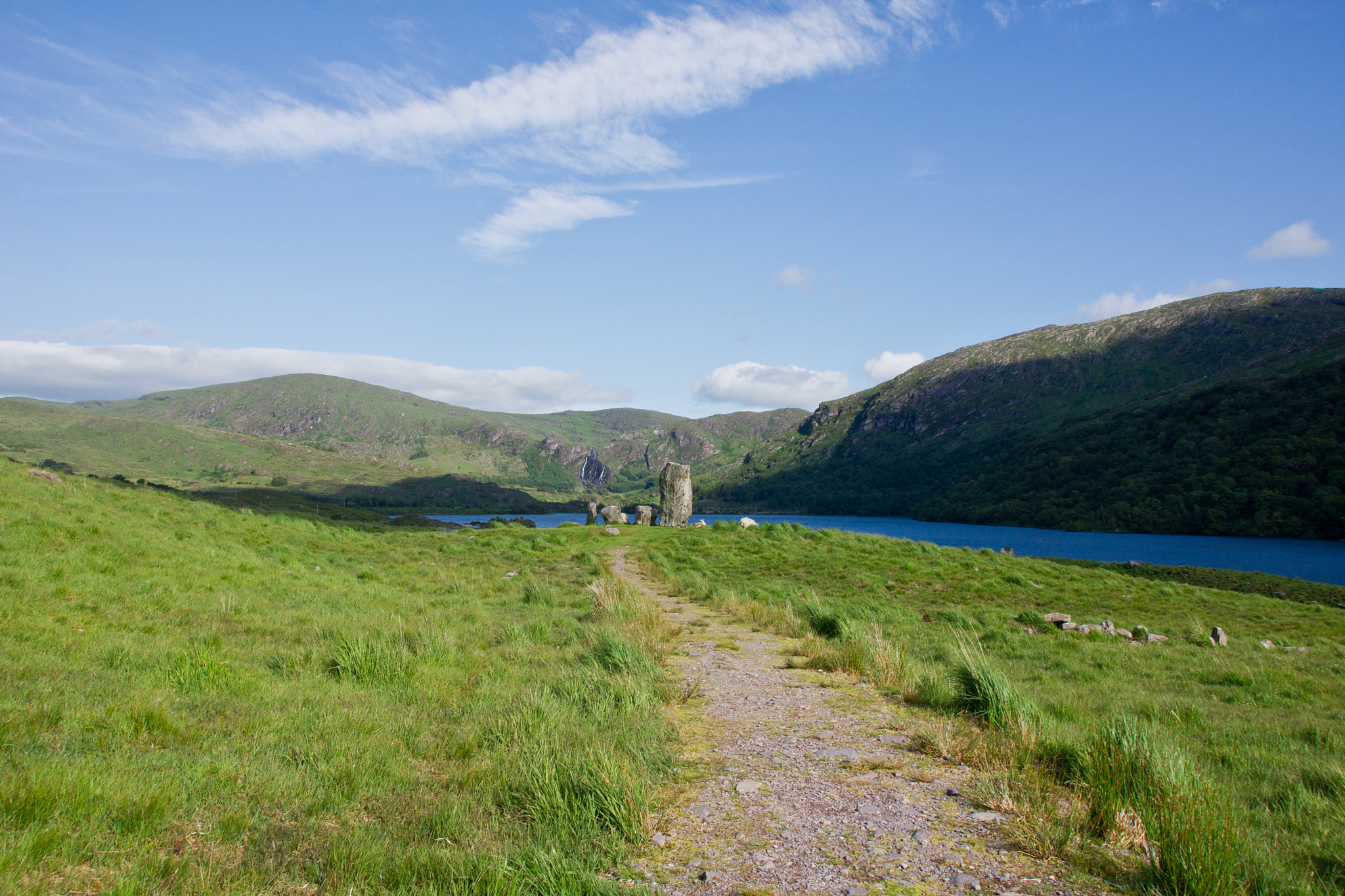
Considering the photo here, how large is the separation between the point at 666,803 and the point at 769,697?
9.82 feet

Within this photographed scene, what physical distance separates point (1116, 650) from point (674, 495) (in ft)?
121

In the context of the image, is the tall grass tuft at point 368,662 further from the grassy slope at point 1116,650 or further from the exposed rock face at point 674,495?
the exposed rock face at point 674,495

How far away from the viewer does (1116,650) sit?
13375 mm

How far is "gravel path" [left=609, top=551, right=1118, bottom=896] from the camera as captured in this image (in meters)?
3.10

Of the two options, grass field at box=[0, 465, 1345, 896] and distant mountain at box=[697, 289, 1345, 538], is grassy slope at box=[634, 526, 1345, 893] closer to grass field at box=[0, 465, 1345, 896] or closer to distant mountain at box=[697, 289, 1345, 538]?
grass field at box=[0, 465, 1345, 896]

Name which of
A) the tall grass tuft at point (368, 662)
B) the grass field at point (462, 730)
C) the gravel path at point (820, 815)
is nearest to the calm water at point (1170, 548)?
the grass field at point (462, 730)

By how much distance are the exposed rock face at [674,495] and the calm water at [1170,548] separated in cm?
836

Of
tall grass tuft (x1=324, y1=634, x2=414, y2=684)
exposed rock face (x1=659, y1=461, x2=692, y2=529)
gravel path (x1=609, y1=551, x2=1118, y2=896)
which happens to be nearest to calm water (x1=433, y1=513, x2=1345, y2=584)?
exposed rock face (x1=659, y1=461, x2=692, y2=529)

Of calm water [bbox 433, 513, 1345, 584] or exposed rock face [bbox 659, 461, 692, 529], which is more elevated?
exposed rock face [bbox 659, 461, 692, 529]

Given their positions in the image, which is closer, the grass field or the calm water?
the grass field

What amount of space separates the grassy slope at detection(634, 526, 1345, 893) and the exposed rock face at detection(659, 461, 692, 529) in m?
17.4

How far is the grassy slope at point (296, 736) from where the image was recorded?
10.3 feet

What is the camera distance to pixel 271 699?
5.96m

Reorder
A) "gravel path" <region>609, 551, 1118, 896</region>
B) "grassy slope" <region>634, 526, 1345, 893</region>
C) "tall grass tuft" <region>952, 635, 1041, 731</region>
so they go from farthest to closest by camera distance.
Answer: "tall grass tuft" <region>952, 635, 1041, 731</region> → "grassy slope" <region>634, 526, 1345, 893</region> → "gravel path" <region>609, 551, 1118, 896</region>
